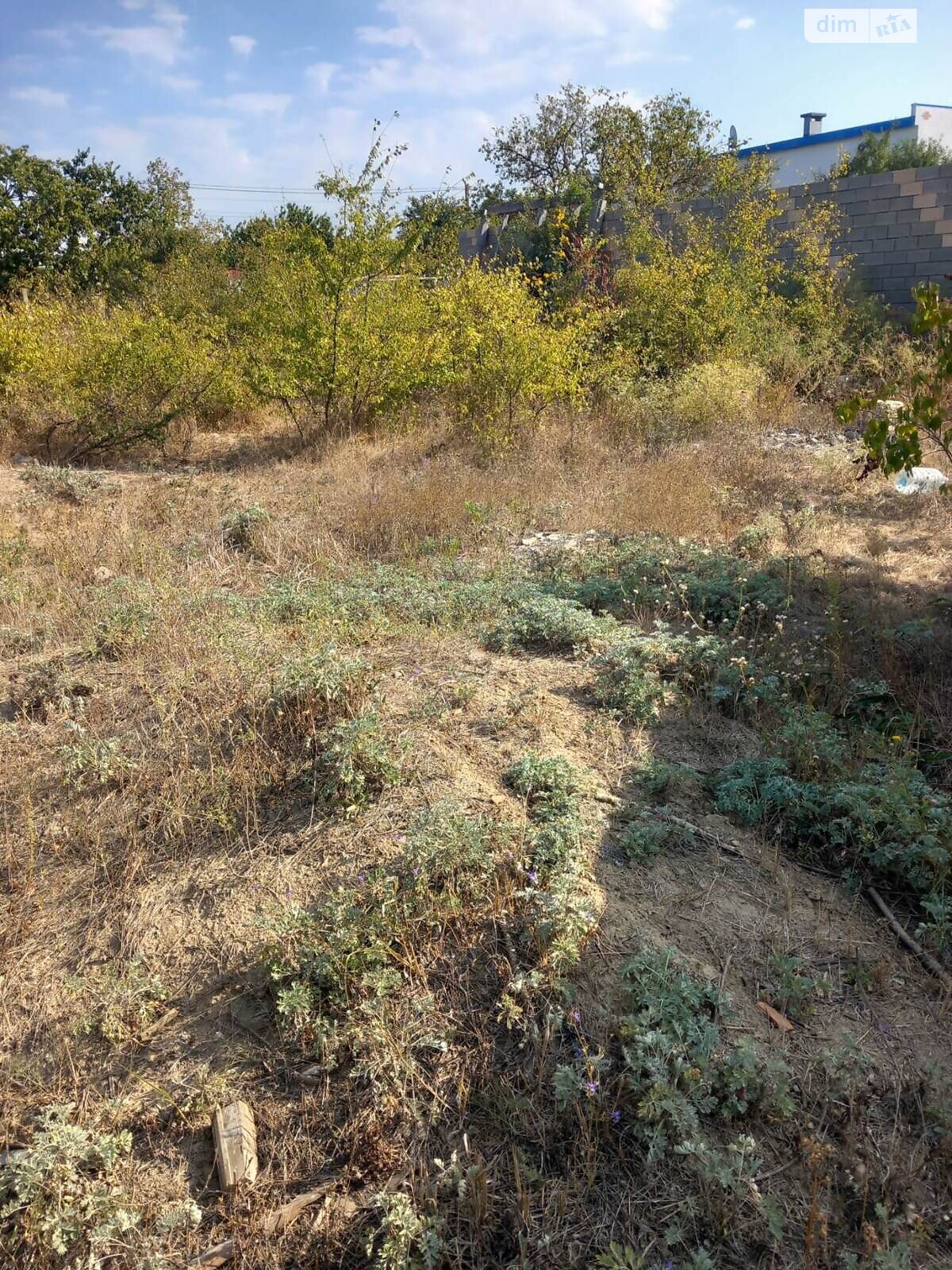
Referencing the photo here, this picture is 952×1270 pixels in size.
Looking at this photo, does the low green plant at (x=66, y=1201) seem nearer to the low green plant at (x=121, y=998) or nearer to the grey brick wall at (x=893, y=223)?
Answer: the low green plant at (x=121, y=998)

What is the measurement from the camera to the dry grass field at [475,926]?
6.39 ft

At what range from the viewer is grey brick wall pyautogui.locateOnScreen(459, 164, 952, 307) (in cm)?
1096

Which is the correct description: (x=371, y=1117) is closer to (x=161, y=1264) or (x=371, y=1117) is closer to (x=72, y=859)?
(x=161, y=1264)

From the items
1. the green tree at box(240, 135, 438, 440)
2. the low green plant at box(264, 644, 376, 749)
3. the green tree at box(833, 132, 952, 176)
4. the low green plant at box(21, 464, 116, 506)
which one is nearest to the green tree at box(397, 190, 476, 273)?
the green tree at box(240, 135, 438, 440)

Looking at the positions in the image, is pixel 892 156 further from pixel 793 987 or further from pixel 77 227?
pixel 793 987

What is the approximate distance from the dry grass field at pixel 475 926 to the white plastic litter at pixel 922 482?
2.31 metres

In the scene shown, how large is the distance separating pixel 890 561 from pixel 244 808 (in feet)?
13.8

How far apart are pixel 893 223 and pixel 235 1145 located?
13.0 metres

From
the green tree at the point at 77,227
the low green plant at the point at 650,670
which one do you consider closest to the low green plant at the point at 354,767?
the low green plant at the point at 650,670

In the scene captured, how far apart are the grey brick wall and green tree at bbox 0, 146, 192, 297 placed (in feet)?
41.3

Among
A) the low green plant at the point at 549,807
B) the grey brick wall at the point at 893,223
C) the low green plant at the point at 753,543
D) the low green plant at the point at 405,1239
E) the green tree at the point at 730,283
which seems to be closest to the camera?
the low green plant at the point at 405,1239

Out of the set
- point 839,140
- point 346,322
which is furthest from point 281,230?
point 839,140

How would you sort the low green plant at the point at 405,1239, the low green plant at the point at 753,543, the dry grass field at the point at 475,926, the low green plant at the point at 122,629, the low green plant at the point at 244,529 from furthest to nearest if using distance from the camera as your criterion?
the low green plant at the point at 244,529 → the low green plant at the point at 753,543 → the low green plant at the point at 122,629 → the dry grass field at the point at 475,926 → the low green plant at the point at 405,1239

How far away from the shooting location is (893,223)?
11320mm
